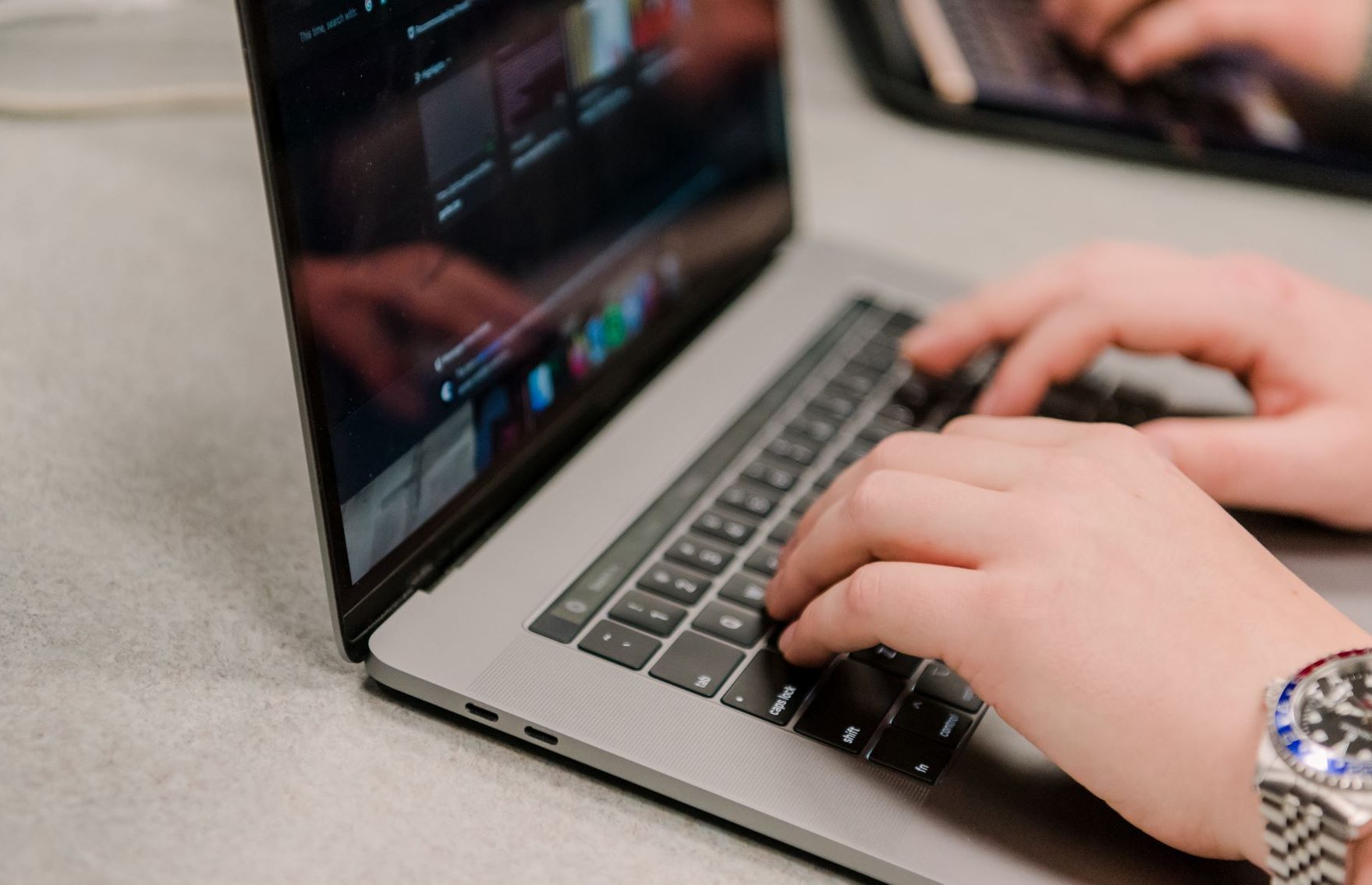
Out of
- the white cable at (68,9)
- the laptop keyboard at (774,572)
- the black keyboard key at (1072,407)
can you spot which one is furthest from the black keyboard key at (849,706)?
the white cable at (68,9)

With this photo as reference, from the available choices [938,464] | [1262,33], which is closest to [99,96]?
[938,464]

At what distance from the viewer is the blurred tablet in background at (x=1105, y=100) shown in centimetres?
86

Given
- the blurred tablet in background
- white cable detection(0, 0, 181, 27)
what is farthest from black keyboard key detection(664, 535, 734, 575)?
white cable detection(0, 0, 181, 27)

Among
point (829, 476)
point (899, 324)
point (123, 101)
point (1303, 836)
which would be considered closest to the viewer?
point (1303, 836)

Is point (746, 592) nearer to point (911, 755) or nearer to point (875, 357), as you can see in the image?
point (911, 755)

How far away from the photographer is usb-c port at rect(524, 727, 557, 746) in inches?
17.0

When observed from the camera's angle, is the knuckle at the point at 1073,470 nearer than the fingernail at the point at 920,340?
Yes

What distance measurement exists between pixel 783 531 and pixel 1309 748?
8.8 inches

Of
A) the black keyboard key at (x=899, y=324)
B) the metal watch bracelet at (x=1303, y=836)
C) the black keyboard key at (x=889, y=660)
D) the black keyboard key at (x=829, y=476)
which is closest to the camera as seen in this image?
the metal watch bracelet at (x=1303, y=836)

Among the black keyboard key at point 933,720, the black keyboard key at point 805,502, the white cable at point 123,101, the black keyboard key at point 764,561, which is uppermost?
the white cable at point 123,101

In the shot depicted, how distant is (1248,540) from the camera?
0.45 meters

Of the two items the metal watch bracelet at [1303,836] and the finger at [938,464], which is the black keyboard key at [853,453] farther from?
the metal watch bracelet at [1303,836]

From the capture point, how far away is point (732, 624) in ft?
1.59

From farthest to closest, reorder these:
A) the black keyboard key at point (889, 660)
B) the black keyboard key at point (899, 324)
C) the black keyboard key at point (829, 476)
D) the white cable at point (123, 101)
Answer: the white cable at point (123, 101)
the black keyboard key at point (899, 324)
the black keyboard key at point (829, 476)
the black keyboard key at point (889, 660)
